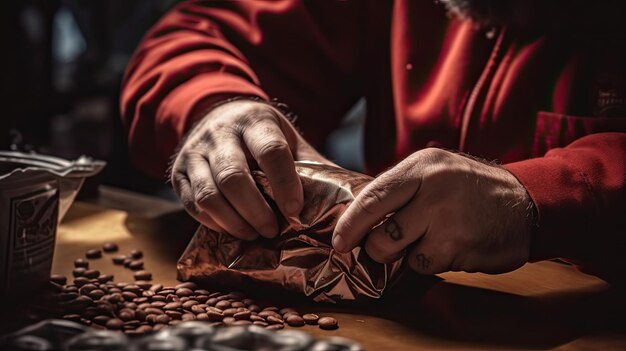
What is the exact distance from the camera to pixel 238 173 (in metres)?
1.11

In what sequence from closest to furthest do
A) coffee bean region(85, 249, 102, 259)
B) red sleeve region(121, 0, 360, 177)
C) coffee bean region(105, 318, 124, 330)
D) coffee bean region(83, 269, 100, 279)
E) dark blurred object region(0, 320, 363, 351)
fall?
dark blurred object region(0, 320, 363, 351) < coffee bean region(105, 318, 124, 330) < coffee bean region(83, 269, 100, 279) < coffee bean region(85, 249, 102, 259) < red sleeve region(121, 0, 360, 177)

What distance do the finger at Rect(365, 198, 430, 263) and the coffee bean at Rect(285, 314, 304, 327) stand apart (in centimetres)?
14

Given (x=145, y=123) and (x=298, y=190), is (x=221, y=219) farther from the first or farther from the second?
(x=145, y=123)

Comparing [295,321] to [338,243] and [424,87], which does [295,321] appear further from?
[424,87]

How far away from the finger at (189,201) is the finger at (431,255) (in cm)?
30

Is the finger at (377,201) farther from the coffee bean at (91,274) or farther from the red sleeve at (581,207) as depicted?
the coffee bean at (91,274)

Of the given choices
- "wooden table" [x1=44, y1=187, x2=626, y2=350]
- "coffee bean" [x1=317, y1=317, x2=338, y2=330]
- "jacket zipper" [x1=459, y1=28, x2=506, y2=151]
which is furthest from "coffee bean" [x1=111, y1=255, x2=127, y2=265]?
"jacket zipper" [x1=459, y1=28, x2=506, y2=151]

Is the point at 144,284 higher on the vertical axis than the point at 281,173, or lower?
lower

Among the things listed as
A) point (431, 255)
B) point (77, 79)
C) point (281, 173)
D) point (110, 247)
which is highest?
point (281, 173)

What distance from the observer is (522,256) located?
112 cm

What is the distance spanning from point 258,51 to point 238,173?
2.38ft

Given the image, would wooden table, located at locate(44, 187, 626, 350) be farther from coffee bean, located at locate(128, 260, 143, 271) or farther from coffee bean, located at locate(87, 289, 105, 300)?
coffee bean, located at locate(87, 289, 105, 300)

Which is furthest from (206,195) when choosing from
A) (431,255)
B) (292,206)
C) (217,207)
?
(431,255)

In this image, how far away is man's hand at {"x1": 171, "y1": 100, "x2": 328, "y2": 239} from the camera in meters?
1.11
